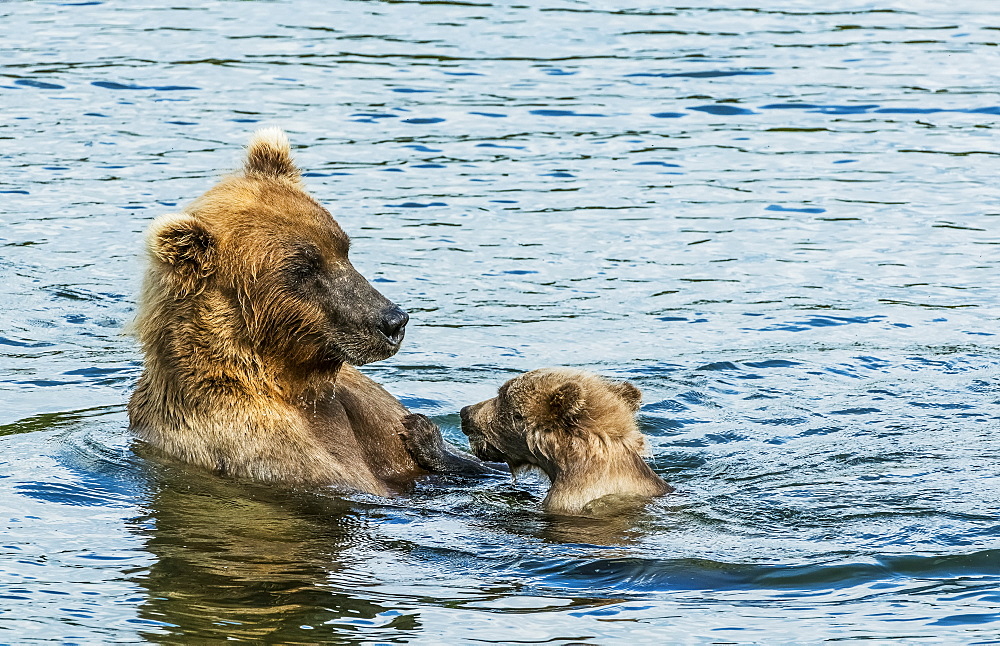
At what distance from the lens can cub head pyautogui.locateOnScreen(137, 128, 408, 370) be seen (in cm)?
923

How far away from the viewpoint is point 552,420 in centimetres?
953

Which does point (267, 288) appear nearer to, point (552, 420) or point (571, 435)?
point (552, 420)

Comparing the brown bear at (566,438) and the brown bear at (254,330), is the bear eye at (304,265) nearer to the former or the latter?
the brown bear at (254,330)

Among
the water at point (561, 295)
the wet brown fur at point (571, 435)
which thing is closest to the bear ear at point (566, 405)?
the wet brown fur at point (571, 435)

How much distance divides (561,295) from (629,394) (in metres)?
3.99

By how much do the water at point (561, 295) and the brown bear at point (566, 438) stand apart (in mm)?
218

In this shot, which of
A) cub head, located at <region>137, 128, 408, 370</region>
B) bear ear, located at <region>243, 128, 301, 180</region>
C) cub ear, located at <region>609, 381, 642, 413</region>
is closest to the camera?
cub head, located at <region>137, 128, 408, 370</region>

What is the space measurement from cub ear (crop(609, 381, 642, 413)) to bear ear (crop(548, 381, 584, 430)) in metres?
0.37

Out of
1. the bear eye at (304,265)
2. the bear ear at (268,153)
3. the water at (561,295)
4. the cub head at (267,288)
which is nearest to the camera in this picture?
the water at (561,295)

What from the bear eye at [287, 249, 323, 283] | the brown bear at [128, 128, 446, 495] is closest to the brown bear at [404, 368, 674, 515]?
the brown bear at [128, 128, 446, 495]

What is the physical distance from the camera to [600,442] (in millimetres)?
9344

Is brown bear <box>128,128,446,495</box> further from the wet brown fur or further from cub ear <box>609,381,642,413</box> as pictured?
cub ear <box>609,381,642,413</box>

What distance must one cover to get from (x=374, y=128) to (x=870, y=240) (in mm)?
5795

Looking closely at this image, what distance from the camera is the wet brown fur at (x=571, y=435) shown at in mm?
9250
